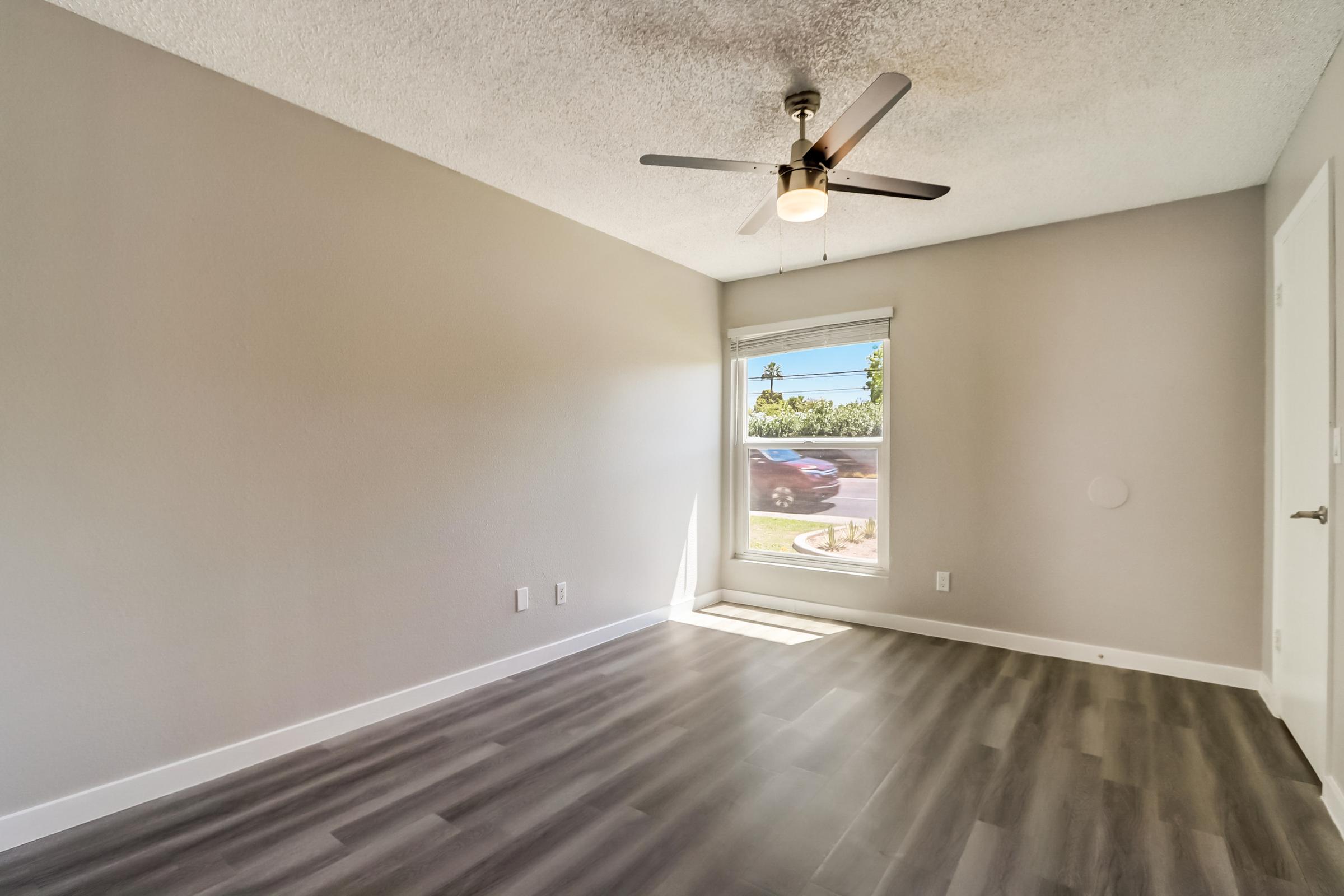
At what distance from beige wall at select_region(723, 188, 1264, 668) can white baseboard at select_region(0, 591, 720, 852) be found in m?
2.39

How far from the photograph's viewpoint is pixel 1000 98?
7.82 ft

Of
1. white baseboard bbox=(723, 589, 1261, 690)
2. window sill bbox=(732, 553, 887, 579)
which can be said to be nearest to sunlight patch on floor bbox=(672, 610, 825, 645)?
white baseboard bbox=(723, 589, 1261, 690)

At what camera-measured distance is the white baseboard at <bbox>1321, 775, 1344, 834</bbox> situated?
1.89 metres

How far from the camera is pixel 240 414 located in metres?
2.32

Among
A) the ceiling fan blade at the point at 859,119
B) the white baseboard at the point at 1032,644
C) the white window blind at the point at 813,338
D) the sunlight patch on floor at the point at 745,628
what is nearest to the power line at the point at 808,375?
the white window blind at the point at 813,338

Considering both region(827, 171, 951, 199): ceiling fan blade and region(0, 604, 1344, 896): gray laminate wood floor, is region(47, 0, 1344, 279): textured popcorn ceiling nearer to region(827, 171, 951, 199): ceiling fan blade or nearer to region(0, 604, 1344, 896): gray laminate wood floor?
region(827, 171, 951, 199): ceiling fan blade

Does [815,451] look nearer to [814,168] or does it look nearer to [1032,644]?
[1032,644]

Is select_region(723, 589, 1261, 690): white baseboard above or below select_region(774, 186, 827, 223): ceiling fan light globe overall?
below

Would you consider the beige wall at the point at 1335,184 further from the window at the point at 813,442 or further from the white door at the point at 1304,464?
the window at the point at 813,442

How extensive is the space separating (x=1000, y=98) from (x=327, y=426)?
2898 millimetres

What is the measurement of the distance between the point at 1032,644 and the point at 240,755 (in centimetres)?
387

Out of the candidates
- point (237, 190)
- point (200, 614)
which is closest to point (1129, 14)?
point (237, 190)

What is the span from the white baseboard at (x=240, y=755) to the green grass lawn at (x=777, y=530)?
1801 mm

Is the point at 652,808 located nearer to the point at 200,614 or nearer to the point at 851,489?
the point at 200,614
